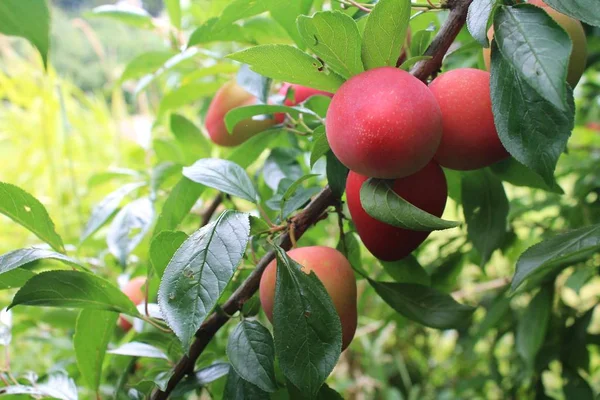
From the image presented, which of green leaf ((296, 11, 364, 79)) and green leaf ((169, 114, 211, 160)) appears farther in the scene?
green leaf ((169, 114, 211, 160))

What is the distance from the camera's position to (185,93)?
620 mm

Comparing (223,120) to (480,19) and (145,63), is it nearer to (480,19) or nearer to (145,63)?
(145,63)

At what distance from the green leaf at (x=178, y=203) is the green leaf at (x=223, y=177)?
51 mm

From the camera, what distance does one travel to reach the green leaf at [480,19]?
→ 26cm

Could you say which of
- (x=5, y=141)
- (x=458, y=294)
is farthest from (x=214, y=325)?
(x=5, y=141)

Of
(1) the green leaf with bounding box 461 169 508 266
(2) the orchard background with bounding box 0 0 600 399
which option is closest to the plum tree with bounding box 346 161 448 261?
(2) the orchard background with bounding box 0 0 600 399

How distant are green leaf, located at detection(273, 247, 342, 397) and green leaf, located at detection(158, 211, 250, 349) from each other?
0.04 m

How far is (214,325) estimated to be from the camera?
0.35 m

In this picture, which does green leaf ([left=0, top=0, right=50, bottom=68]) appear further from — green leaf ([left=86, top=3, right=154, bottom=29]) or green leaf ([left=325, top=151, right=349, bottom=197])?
green leaf ([left=86, top=3, right=154, bottom=29])

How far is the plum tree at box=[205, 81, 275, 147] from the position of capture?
0.54 m

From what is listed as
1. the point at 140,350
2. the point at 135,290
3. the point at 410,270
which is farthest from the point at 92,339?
the point at 410,270

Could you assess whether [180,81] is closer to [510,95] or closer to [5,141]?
[510,95]

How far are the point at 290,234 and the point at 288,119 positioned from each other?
0.16 meters

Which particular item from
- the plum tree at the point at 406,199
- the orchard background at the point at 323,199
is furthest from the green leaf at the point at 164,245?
the plum tree at the point at 406,199
